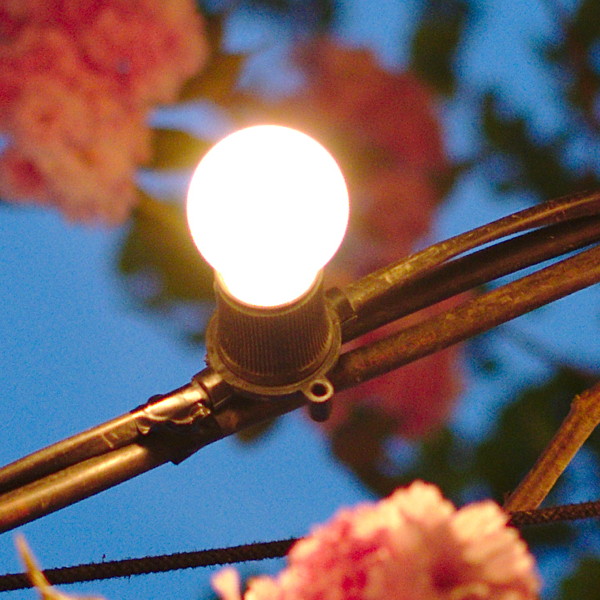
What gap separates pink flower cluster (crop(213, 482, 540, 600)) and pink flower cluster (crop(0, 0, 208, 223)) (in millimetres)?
1232

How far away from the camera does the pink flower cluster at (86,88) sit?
6.47 ft

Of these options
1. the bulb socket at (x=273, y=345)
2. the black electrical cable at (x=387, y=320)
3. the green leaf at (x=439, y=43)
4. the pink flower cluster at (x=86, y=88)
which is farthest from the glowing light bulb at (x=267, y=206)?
the green leaf at (x=439, y=43)

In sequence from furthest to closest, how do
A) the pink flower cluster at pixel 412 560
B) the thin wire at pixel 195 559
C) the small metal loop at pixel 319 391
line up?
the small metal loop at pixel 319 391
the thin wire at pixel 195 559
the pink flower cluster at pixel 412 560

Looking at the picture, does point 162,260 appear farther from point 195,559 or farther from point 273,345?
point 195,559

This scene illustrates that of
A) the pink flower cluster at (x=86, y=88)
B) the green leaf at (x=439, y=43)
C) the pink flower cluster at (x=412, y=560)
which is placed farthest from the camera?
the green leaf at (x=439, y=43)

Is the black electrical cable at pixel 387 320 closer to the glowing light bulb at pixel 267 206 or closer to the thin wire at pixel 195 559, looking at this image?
the thin wire at pixel 195 559

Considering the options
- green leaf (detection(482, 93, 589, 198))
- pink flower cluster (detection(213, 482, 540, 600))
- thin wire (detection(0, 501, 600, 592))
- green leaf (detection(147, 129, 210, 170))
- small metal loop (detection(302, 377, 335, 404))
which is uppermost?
green leaf (detection(147, 129, 210, 170))

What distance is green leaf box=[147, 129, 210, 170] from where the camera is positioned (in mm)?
2109

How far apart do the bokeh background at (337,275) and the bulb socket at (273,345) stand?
1.00 meters

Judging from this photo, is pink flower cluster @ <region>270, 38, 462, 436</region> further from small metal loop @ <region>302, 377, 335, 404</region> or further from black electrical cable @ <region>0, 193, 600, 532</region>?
small metal loop @ <region>302, 377, 335, 404</region>

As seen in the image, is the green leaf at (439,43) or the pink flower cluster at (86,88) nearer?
the pink flower cluster at (86,88)

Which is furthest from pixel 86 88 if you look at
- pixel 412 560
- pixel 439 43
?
pixel 412 560

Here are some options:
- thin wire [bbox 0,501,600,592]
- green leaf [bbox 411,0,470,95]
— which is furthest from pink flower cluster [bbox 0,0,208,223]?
thin wire [bbox 0,501,600,592]

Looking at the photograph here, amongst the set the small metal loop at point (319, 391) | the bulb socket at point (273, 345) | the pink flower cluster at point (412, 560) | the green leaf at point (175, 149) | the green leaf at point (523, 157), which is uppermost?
the green leaf at point (175, 149)
